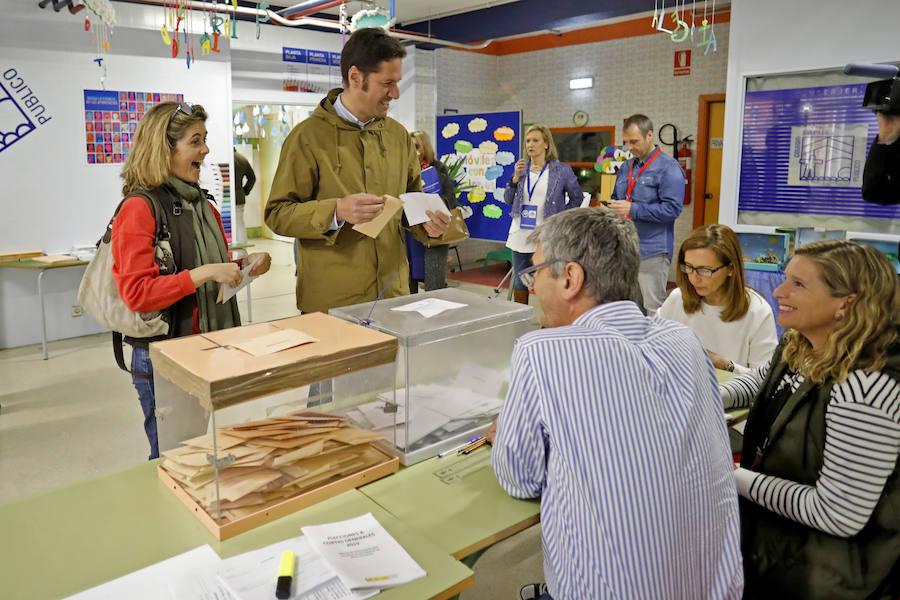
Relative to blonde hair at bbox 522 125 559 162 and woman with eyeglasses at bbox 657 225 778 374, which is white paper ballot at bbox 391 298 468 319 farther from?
blonde hair at bbox 522 125 559 162

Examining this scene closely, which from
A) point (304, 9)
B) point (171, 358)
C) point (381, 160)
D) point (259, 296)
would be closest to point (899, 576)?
point (171, 358)

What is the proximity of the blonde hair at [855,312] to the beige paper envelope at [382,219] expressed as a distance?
50.1 inches

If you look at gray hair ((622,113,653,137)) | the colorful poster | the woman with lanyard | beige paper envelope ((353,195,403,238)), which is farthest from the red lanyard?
the colorful poster

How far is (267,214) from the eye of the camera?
2.53m

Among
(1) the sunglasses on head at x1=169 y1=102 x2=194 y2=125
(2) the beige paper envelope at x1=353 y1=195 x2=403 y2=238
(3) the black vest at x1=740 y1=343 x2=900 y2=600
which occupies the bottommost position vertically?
(3) the black vest at x1=740 y1=343 x2=900 y2=600

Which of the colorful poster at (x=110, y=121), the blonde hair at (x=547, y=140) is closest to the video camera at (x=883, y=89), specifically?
the blonde hair at (x=547, y=140)

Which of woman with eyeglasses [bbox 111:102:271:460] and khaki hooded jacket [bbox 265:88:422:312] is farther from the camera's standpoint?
khaki hooded jacket [bbox 265:88:422:312]

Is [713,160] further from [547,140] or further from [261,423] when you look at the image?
[261,423]

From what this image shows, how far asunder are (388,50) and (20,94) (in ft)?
15.8

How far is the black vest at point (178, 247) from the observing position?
2334 mm

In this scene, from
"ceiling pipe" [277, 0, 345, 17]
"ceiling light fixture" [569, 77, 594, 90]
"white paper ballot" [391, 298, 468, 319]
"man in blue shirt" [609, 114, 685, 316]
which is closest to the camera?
"white paper ballot" [391, 298, 468, 319]

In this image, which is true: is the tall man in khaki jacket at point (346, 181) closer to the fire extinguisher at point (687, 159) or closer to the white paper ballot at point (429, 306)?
the white paper ballot at point (429, 306)

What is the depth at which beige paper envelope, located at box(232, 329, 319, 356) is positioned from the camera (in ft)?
5.28

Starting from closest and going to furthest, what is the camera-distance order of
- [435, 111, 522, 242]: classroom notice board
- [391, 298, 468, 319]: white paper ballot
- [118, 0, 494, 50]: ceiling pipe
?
[391, 298, 468, 319]: white paper ballot, [118, 0, 494, 50]: ceiling pipe, [435, 111, 522, 242]: classroom notice board
